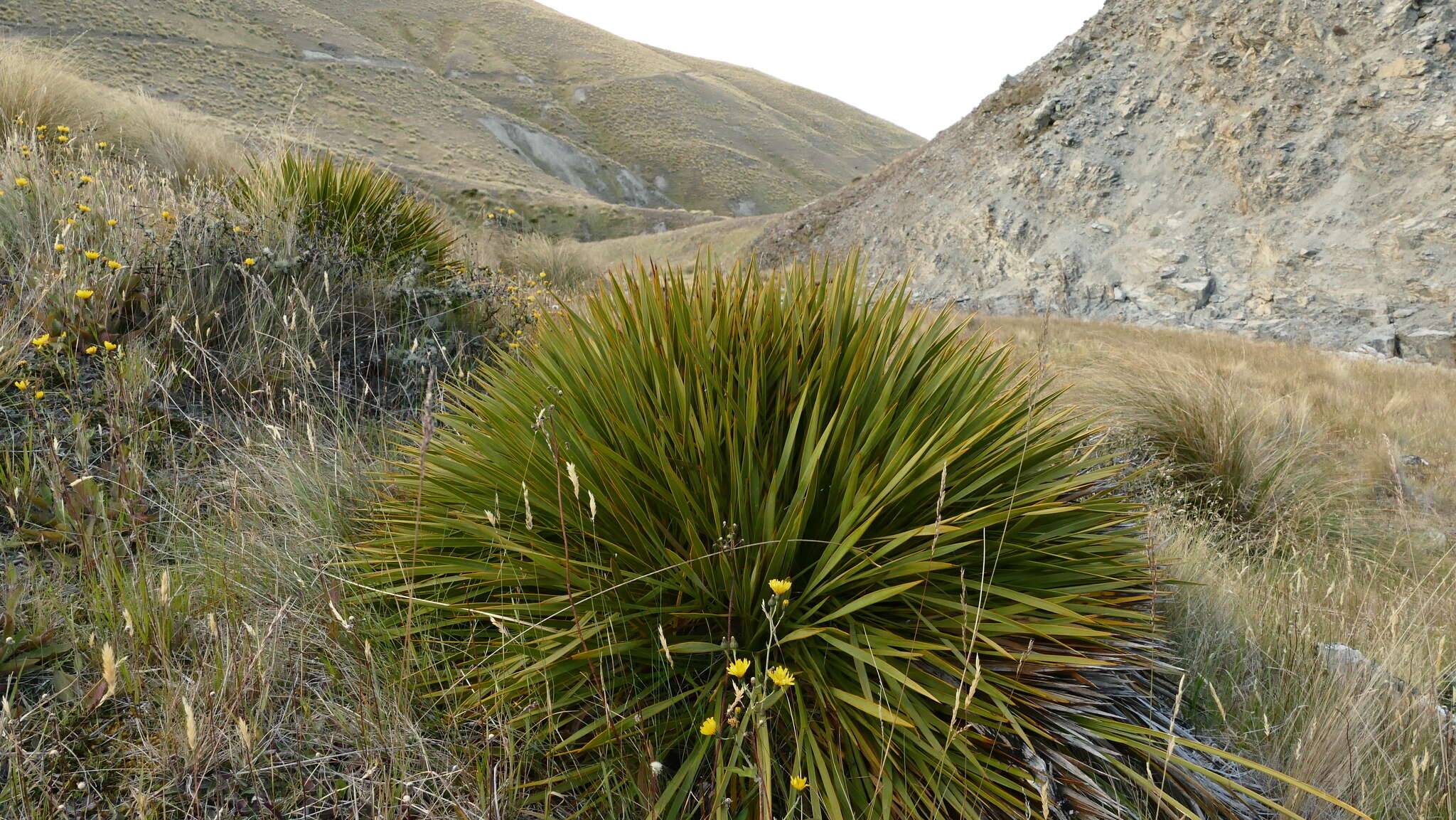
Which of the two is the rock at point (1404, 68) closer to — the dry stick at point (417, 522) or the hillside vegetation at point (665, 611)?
the hillside vegetation at point (665, 611)

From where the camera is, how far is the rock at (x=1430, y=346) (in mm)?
15555

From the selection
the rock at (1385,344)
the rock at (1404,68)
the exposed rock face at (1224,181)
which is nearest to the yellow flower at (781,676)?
the exposed rock face at (1224,181)

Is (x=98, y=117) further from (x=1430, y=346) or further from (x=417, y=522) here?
(x=1430, y=346)

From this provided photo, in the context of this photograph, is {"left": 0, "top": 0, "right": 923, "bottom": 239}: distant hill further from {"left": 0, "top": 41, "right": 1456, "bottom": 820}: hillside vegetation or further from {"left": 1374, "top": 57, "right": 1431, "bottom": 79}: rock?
{"left": 1374, "top": 57, "right": 1431, "bottom": 79}: rock

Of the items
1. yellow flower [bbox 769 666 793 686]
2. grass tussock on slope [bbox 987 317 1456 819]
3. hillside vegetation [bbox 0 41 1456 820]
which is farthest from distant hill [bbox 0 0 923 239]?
grass tussock on slope [bbox 987 317 1456 819]

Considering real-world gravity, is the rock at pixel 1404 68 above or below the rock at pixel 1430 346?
above

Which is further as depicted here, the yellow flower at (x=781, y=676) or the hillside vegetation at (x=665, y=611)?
the hillside vegetation at (x=665, y=611)

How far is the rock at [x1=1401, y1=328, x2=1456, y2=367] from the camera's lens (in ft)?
→ 51.0

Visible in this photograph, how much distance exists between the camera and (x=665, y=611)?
1.81 metres

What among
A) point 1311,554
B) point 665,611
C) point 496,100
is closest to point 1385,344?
point 1311,554

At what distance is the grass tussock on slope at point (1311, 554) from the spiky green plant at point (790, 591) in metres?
0.50

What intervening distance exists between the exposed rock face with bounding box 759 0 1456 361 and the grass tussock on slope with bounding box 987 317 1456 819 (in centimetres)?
768

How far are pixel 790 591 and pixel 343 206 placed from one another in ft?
16.5

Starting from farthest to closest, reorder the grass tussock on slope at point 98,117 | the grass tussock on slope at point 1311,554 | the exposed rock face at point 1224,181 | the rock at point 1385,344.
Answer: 1. the exposed rock face at point 1224,181
2. the rock at point 1385,344
3. the grass tussock on slope at point 98,117
4. the grass tussock on slope at point 1311,554
